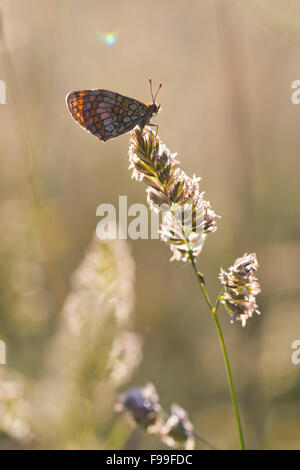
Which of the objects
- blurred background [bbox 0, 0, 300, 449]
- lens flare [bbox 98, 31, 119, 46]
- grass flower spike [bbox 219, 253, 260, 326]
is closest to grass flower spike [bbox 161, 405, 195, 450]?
blurred background [bbox 0, 0, 300, 449]

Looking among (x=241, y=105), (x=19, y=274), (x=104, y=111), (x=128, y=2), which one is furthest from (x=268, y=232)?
(x=128, y=2)

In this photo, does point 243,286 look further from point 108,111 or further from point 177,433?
point 108,111

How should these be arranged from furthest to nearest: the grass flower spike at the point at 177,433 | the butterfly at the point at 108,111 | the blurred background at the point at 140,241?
the blurred background at the point at 140,241 → the butterfly at the point at 108,111 → the grass flower spike at the point at 177,433

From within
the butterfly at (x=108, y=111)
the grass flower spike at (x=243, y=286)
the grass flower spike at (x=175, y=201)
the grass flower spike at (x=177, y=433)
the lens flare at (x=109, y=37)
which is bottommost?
the grass flower spike at (x=177, y=433)

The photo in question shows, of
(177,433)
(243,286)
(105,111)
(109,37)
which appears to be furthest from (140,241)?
(243,286)

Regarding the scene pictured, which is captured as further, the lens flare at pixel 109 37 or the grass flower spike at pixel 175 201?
the lens flare at pixel 109 37

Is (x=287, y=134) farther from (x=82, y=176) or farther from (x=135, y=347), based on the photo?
(x=135, y=347)

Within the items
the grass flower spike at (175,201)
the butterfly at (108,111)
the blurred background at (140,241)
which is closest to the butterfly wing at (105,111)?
the butterfly at (108,111)

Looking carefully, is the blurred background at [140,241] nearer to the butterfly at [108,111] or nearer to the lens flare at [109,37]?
the lens flare at [109,37]
